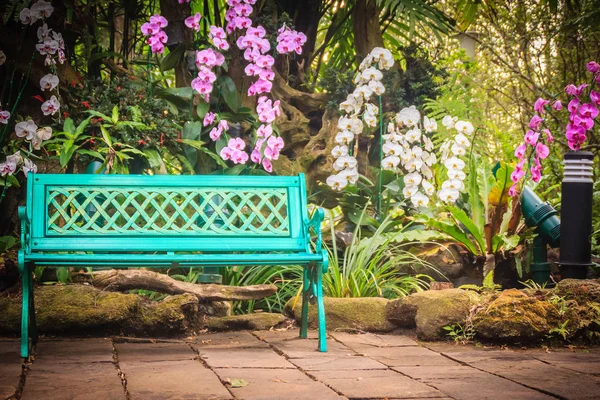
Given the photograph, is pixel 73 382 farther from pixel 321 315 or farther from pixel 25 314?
pixel 321 315

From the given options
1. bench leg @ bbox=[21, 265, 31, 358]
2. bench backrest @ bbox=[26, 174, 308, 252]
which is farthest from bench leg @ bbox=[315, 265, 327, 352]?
bench leg @ bbox=[21, 265, 31, 358]

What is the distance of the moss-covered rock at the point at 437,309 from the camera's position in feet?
13.5

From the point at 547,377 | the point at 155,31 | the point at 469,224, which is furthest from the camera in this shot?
the point at 155,31

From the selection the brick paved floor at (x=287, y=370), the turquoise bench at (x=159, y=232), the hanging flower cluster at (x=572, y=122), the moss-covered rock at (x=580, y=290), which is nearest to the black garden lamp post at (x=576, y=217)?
the hanging flower cluster at (x=572, y=122)

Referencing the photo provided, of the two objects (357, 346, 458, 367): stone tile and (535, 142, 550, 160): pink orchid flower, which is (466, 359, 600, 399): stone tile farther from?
(535, 142, 550, 160): pink orchid flower

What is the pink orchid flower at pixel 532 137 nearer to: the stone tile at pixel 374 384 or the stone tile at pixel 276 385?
the stone tile at pixel 374 384

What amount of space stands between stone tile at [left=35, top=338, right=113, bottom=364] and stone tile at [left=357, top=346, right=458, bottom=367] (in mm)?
1340

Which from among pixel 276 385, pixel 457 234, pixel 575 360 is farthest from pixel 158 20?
pixel 575 360

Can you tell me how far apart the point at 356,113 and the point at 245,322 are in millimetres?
2150

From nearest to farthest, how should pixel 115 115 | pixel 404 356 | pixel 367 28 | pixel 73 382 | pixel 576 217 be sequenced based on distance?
pixel 73 382 < pixel 404 356 < pixel 576 217 < pixel 115 115 < pixel 367 28

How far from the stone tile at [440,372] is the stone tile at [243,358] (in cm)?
56

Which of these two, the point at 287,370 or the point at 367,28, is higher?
the point at 367,28

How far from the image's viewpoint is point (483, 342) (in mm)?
4051

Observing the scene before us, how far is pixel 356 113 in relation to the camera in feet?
19.0
